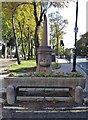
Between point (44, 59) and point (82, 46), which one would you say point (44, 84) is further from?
point (82, 46)

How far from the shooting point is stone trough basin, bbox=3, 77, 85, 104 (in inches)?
341

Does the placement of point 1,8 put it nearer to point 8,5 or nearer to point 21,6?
point 8,5

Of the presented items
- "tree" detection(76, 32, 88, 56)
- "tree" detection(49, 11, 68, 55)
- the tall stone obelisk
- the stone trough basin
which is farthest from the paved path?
"tree" detection(76, 32, 88, 56)

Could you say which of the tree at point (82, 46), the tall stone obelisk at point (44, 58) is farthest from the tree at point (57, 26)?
the tall stone obelisk at point (44, 58)

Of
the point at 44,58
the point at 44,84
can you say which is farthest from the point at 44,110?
the point at 44,58

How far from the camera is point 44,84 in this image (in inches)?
344

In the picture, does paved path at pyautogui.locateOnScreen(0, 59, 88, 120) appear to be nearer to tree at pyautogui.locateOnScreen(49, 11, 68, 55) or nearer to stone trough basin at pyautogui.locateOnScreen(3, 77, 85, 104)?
stone trough basin at pyautogui.locateOnScreen(3, 77, 85, 104)

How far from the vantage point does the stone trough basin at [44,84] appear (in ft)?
28.4

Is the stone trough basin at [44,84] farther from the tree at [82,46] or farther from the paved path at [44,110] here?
the tree at [82,46]

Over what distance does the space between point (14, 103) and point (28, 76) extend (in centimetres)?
105

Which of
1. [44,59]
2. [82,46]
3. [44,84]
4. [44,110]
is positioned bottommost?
[44,110]

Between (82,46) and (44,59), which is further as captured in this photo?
(82,46)

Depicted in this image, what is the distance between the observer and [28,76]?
9.04 m

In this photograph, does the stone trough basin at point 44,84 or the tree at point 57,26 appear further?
the tree at point 57,26
